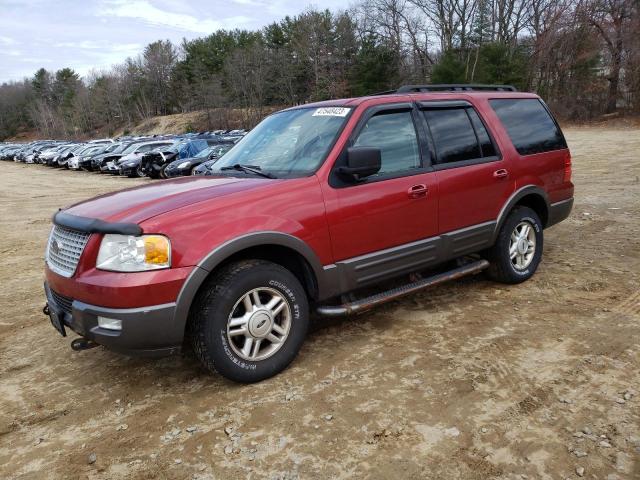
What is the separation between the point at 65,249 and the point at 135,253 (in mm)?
690

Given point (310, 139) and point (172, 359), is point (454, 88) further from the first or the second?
point (172, 359)

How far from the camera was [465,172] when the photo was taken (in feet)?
14.8

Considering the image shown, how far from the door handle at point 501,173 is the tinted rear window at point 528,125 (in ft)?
1.15

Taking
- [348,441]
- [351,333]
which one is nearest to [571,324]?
[351,333]

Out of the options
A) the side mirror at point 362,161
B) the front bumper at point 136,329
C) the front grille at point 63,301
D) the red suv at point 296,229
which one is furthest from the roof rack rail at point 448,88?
the front grille at point 63,301

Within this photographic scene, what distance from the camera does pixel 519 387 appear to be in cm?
324

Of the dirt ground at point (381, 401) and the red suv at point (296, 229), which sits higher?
the red suv at point (296, 229)

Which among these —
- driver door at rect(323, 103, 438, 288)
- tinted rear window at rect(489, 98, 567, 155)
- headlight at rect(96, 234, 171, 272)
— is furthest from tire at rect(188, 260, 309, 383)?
tinted rear window at rect(489, 98, 567, 155)

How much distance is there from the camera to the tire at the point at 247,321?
319 centimetres

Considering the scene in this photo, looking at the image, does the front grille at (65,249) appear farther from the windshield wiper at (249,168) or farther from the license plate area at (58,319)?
the windshield wiper at (249,168)

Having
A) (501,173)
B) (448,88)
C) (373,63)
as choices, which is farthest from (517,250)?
(373,63)

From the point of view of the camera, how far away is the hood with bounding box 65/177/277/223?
10.5ft

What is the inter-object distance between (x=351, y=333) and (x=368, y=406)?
44.1 inches

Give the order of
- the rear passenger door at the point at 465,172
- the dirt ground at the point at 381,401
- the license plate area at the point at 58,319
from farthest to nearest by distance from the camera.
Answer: the rear passenger door at the point at 465,172 → the license plate area at the point at 58,319 → the dirt ground at the point at 381,401
